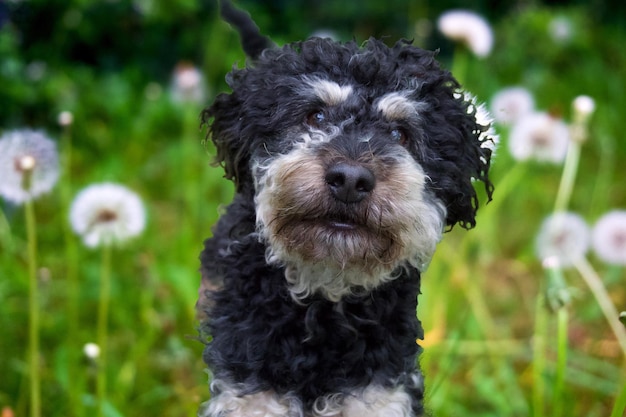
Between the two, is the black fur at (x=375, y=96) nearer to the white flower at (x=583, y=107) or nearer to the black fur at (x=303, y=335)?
the black fur at (x=303, y=335)

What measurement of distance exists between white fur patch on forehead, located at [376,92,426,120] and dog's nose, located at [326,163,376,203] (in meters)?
0.24

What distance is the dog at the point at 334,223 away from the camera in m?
2.19

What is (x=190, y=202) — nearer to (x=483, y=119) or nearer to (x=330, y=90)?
(x=483, y=119)

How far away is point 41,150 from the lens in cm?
335

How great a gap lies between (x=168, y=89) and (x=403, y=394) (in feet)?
15.7

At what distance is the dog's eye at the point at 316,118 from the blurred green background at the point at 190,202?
668 mm

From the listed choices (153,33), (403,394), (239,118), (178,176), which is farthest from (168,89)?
(403,394)

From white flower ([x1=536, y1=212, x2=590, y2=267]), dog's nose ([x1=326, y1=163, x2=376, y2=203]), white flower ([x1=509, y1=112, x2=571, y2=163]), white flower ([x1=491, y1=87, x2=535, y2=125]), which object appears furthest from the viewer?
white flower ([x1=491, y1=87, x2=535, y2=125])

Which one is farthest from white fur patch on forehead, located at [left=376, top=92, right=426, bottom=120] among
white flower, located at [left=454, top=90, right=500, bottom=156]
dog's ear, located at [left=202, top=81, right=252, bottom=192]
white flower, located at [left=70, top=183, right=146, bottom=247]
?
white flower, located at [left=70, top=183, right=146, bottom=247]

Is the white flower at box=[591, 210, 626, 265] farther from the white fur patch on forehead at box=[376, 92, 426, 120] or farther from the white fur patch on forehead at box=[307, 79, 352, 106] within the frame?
the white fur patch on forehead at box=[307, 79, 352, 106]

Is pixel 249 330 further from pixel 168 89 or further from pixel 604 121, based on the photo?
pixel 604 121

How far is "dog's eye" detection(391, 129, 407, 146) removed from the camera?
232 cm

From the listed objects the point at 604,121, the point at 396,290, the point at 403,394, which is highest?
the point at 604,121

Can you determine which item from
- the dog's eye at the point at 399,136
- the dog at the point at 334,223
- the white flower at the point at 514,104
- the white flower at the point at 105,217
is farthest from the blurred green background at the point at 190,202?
the dog's eye at the point at 399,136
